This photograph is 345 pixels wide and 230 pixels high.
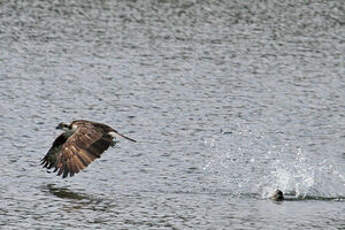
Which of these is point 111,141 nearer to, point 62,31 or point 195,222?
point 195,222

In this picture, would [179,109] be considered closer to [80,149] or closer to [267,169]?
[267,169]

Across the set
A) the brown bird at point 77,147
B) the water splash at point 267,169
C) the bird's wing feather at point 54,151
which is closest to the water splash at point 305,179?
the water splash at point 267,169

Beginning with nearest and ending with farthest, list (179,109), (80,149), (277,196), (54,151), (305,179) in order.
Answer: (80,149), (277,196), (54,151), (305,179), (179,109)

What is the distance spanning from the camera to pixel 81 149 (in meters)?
14.2

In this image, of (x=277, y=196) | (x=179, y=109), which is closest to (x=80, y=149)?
(x=277, y=196)

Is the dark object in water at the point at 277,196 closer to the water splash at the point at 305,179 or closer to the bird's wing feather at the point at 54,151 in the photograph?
the water splash at the point at 305,179

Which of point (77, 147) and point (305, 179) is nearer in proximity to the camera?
point (77, 147)

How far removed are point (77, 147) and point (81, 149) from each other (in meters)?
0.06

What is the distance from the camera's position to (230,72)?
2392 cm

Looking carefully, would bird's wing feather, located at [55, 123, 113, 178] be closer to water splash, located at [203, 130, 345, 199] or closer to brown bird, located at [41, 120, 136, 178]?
brown bird, located at [41, 120, 136, 178]

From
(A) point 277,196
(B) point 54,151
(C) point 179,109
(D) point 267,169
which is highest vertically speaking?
(C) point 179,109

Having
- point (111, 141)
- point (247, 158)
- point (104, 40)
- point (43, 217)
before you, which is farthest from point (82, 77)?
point (43, 217)

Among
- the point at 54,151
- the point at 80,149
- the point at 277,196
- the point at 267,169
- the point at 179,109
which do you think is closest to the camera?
the point at 80,149

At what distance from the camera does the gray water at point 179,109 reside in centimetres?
1408
